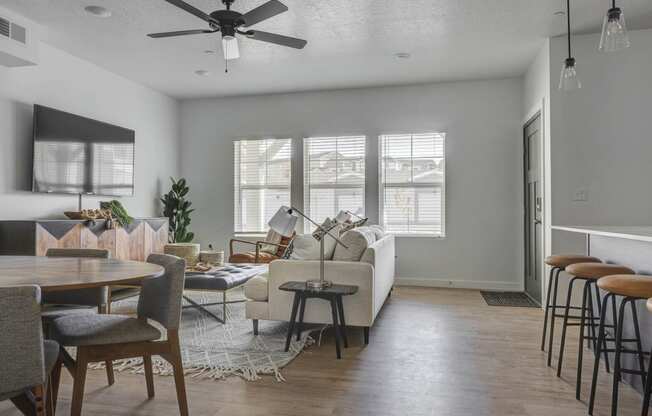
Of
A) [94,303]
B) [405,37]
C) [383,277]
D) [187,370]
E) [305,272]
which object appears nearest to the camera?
[94,303]

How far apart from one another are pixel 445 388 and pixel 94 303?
7.06 ft

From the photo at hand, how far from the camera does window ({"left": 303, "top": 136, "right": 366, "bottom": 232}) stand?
6.13 metres

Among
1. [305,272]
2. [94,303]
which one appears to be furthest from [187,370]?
[305,272]

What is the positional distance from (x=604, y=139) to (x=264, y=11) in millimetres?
3409

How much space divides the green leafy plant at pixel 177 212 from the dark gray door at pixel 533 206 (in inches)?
180

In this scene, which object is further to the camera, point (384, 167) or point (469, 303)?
point (384, 167)

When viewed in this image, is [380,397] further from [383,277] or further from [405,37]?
[405,37]

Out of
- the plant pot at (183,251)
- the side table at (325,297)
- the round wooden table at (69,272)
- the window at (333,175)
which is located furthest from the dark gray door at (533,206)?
the round wooden table at (69,272)

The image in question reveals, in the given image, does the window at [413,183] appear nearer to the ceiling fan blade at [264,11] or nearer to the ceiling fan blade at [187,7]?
the ceiling fan blade at [264,11]

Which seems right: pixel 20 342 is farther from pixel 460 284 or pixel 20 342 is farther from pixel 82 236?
pixel 460 284

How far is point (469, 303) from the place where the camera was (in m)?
4.80

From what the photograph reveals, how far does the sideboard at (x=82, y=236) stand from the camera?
3.70 metres

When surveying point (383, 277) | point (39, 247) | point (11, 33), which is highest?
point (11, 33)

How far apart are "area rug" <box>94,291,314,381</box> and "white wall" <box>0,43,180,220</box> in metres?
1.92
